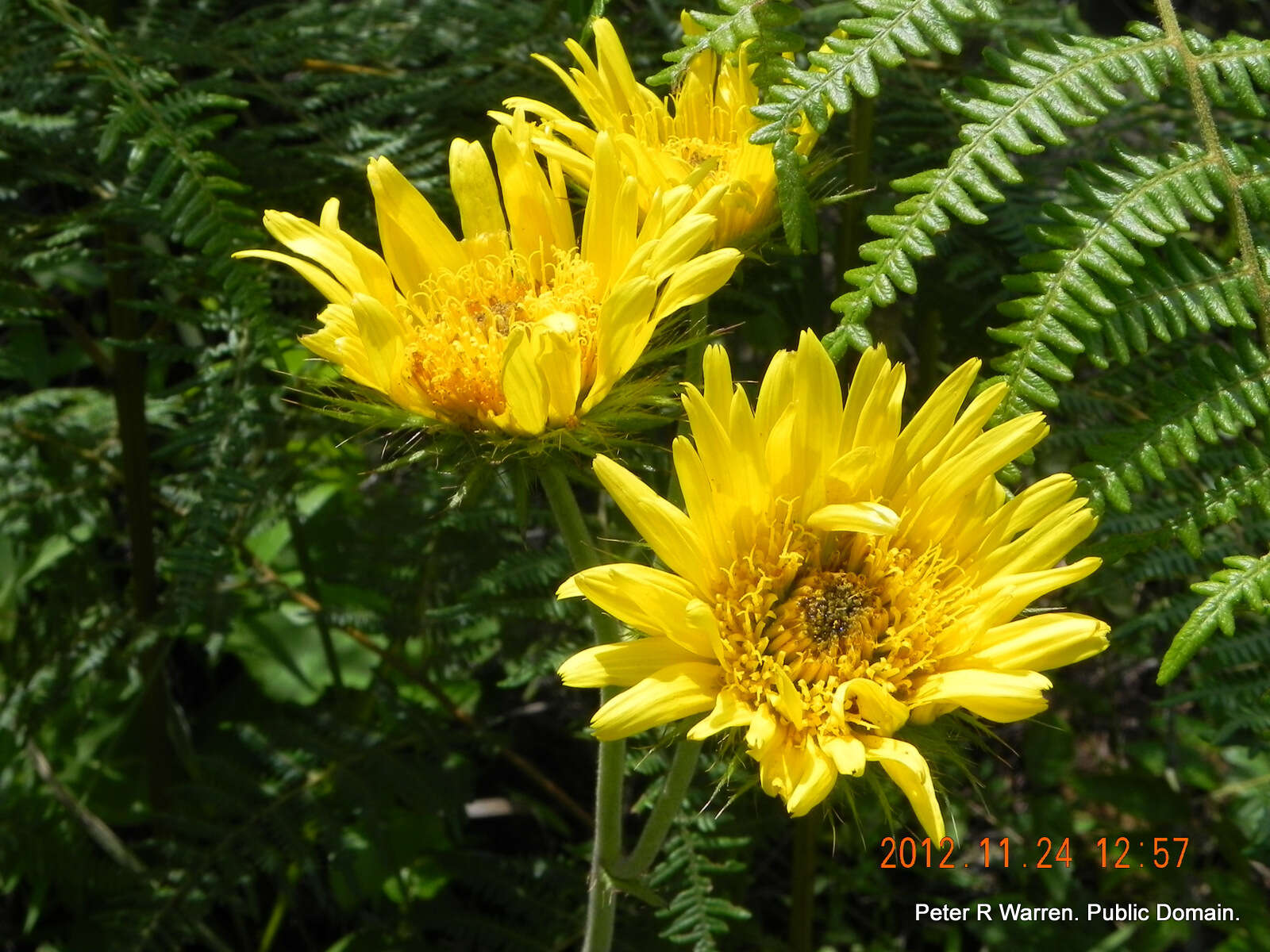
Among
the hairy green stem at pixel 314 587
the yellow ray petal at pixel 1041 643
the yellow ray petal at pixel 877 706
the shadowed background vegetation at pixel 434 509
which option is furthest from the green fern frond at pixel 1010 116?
the hairy green stem at pixel 314 587

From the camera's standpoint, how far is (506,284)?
1.68 m

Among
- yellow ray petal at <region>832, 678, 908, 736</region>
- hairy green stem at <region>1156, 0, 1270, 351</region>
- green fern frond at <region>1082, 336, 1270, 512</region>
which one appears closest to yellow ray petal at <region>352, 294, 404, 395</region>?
yellow ray petal at <region>832, 678, 908, 736</region>

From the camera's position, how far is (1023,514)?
1417 mm

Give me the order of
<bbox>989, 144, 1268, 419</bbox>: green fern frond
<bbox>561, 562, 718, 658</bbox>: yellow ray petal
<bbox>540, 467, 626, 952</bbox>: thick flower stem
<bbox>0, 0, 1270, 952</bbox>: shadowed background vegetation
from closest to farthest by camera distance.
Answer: <bbox>561, 562, 718, 658</bbox>: yellow ray petal
<bbox>989, 144, 1268, 419</bbox>: green fern frond
<bbox>540, 467, 626, 952</bbox>: thick flower stem
<bbox>0, 0, 1270, 952</bbox>: shadowed background vegetation

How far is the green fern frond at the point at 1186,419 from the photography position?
4.77ft

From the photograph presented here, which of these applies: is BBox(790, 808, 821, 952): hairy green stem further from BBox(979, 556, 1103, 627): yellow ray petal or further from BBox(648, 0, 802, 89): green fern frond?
BBox(648, 0, 802, 89): green fern frond

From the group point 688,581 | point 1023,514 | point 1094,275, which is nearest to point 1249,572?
point 1023,514

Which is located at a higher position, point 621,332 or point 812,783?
point 621,332

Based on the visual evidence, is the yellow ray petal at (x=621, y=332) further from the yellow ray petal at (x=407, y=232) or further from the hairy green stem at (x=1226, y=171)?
the hairy green stem at (x=1226, y=171)

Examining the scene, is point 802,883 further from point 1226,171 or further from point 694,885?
point 1226,171

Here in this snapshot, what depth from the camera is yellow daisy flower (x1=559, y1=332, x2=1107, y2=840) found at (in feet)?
4.18

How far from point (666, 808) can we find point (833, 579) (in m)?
0.38

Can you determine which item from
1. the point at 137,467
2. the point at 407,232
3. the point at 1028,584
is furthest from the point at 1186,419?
the point at 137,467

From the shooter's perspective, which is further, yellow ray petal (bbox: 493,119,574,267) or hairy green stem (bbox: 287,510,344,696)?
hairy green stem (bbox: 287,510,344,696)
